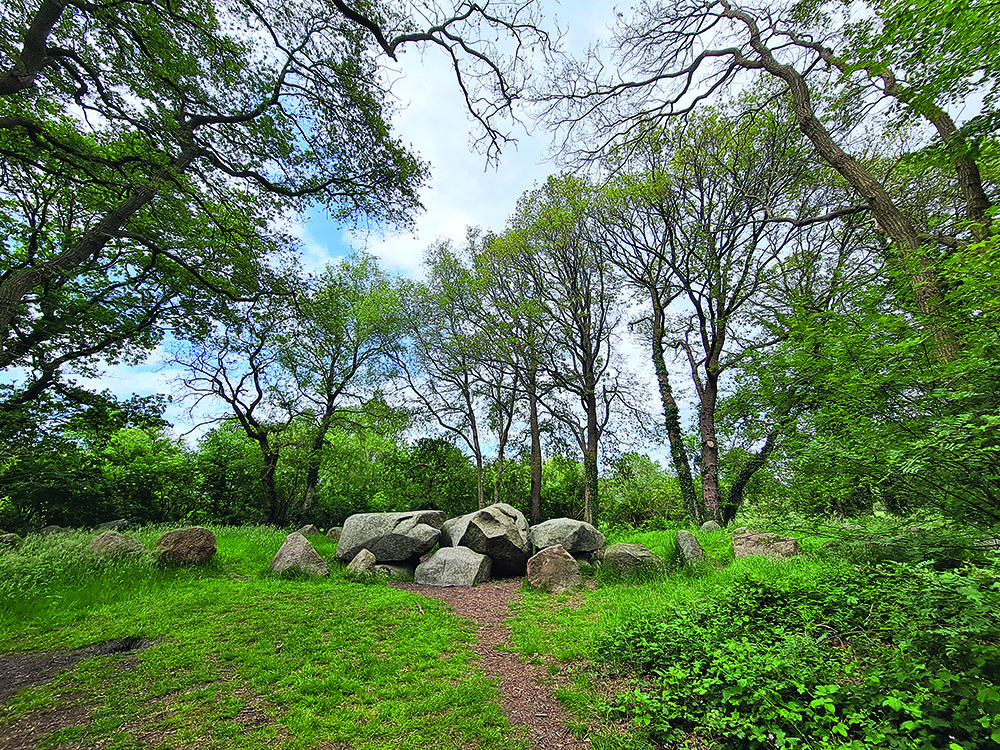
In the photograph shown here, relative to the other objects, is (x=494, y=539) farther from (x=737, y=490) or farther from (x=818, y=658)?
(x=737, y=490)

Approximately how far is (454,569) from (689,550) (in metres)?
4.95

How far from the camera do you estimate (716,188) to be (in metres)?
12.7

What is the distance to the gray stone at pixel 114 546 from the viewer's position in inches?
275

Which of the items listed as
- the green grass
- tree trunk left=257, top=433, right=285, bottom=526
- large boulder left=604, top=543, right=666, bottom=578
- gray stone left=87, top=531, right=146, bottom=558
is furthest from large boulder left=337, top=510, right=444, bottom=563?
tree trunk left=257, top=433, right=285, bottom=526

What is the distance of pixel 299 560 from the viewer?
8141 millimetres

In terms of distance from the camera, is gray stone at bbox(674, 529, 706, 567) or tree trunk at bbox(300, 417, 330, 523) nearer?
gray stone at bbox(674, 529, 706, 567)

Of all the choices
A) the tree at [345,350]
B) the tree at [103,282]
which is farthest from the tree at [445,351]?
the tree at [103,282]

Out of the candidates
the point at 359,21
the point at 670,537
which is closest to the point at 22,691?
the point at 359,21

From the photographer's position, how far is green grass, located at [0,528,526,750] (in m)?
3.05

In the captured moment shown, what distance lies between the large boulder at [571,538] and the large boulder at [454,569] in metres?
1.53

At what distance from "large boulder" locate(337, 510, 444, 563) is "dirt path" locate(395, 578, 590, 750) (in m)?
1.55

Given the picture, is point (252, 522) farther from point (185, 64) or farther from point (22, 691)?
point (185, 64)

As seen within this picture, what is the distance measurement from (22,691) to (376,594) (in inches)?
165

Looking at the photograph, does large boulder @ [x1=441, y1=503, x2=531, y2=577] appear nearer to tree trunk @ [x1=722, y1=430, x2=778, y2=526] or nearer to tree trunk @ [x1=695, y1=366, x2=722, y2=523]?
tree trunk @ [x1=695, y1=366, x2=722, y2=523]
